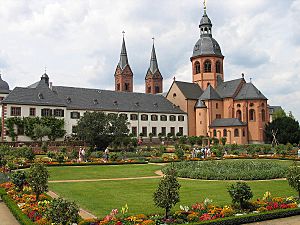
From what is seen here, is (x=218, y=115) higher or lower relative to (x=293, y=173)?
higher

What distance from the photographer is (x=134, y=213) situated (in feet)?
42.0

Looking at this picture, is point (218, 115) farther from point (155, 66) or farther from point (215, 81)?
point (155, 66)

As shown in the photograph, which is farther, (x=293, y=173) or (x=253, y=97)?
(x=253, y=97)

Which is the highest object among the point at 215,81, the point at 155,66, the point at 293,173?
the point at 155,66

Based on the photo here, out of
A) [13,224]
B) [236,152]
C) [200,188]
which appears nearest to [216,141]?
[236,152]

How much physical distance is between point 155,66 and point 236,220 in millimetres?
102849

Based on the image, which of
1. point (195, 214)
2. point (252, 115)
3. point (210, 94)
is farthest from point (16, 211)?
point (210, 94)

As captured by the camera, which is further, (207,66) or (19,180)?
Result: (207,66)

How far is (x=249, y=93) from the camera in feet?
245

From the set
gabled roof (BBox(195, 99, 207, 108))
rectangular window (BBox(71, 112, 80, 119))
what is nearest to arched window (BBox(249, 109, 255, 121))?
gabled roof (BBox(195, 99, 207, 108))

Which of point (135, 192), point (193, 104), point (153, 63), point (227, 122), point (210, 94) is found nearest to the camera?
point (135, 192)

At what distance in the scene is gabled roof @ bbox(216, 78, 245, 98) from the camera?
77.2m

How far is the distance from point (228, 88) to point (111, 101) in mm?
28149

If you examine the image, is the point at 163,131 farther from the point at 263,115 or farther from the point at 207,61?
the point at 263,115
